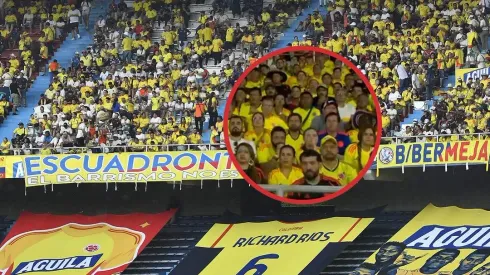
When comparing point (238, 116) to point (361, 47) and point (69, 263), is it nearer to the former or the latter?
point (69, 263)

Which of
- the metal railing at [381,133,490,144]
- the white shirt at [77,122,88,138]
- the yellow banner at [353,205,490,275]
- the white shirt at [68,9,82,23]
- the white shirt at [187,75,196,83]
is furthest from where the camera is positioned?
the white shirt at [68,9,82,23]

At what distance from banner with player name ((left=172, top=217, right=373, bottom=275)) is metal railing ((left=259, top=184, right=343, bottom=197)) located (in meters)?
13.9

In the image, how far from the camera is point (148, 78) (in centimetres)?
3019

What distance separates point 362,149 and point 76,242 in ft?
54.9

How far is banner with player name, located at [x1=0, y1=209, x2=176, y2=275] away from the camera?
2639 centimetres

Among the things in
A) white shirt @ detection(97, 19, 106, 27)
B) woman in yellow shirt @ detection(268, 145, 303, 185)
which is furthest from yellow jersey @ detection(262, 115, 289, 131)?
white shirt @ detection(97, 19, 106, 27)

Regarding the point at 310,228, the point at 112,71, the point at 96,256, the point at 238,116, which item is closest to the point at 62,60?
the point at 112,71

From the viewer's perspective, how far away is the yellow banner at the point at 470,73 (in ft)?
89.6

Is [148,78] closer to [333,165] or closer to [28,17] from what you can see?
[28,17]

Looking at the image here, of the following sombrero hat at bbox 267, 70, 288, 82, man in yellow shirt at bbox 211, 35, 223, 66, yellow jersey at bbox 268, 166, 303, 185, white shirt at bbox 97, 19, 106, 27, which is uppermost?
sombrero hat at bbox 267, 70, 288, 82

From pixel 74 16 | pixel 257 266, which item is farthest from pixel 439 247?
pixel 74 16

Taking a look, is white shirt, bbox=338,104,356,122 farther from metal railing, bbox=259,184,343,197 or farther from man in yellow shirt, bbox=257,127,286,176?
metal railing, bbox=259,184,343,197

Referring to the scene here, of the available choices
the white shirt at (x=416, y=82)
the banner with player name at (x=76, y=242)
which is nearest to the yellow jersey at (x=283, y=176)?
the banner with player name at (x=76, y=242)

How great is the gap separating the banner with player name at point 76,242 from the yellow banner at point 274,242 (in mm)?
1607
